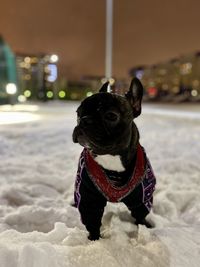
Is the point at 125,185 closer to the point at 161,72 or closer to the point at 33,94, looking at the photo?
the point at 33,94

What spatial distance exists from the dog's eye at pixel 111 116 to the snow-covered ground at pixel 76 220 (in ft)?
2.68

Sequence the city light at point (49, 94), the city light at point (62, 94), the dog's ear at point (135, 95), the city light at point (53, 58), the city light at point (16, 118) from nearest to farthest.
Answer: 1. the dog's ear at point (135, 95)
2. the city light at point (16, 118)
3. the city light at point (53, 58)
4. the city light at point (49, 94)
5. the city light at point (62, 94)

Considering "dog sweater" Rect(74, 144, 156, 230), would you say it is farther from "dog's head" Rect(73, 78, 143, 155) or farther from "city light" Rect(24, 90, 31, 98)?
"city light" Rect(24, 90, 31, 98)

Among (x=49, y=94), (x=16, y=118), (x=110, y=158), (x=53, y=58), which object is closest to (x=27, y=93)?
(x=49, y=94)

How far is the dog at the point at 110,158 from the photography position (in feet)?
6.94

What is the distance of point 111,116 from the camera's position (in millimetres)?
2119

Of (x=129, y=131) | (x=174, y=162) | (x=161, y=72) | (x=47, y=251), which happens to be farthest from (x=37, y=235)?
(x=161, y=72)

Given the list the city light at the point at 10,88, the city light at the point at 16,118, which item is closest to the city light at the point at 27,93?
the city light at the point at 10,88

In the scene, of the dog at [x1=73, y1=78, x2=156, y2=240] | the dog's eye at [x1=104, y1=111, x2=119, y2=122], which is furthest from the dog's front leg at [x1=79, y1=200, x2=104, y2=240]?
the dog's eye at [x1=104, y1=111, x2=119, y2=122]

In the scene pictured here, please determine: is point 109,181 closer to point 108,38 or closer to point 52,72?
point 108,38

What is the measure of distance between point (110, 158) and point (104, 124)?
0.30m

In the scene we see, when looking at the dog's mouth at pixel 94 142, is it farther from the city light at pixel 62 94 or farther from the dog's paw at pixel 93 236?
the city light at pixel 62 94

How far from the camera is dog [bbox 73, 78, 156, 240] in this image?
2115mm

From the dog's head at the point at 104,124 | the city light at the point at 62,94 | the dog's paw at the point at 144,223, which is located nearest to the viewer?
the dog's head at the point at 104,124
